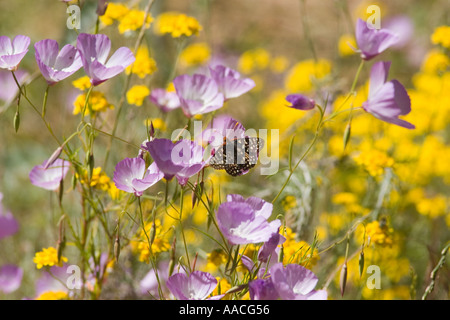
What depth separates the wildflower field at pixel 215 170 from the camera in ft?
2.37

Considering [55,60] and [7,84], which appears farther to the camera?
[7,84]

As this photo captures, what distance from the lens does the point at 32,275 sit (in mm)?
1547

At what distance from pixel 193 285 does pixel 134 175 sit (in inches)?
6.4

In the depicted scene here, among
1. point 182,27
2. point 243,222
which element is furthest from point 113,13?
point 243,222

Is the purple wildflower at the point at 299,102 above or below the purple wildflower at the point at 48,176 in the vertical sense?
above

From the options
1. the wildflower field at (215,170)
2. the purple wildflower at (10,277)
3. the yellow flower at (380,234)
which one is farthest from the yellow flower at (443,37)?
the purple wildflower at (10,277)

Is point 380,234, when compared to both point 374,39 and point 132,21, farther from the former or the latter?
point 132,21

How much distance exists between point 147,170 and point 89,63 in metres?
0.16

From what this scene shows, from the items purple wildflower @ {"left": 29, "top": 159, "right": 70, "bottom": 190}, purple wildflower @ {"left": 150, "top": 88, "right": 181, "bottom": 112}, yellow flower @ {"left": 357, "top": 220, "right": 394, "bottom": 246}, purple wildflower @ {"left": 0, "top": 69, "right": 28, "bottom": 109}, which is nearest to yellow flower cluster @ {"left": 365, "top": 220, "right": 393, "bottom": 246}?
yellow flower @ {"left": 357, "top": 220, "right": 394, "bottom": 246}

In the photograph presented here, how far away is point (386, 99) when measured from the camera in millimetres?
705

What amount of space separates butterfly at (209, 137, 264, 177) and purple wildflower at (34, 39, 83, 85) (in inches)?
9.0

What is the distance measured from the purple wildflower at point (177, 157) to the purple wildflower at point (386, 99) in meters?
0.23

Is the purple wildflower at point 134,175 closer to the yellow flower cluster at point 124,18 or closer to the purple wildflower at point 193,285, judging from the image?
the purple wildflower at point 193,285

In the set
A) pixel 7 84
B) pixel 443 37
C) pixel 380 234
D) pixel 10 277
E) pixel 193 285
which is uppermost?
pixel 443 37
